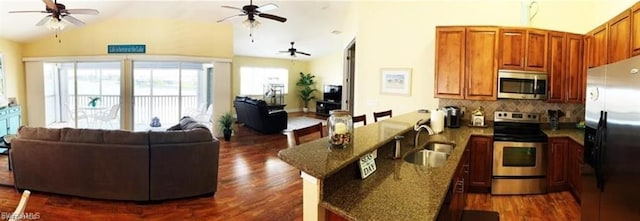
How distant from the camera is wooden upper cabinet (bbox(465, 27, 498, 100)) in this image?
401 cm

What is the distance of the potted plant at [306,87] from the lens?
13.2 metres

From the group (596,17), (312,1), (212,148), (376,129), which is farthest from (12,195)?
(596,17)

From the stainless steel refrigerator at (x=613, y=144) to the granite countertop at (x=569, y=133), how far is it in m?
0.96

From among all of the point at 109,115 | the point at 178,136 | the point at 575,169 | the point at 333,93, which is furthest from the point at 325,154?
the point at 333,93

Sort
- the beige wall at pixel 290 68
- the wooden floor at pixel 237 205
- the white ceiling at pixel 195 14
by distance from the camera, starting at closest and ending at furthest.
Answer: the wooden floor at pixel 237 205 < the white ceiling at pixel 195 14 < the beige wall at pixel 290 68

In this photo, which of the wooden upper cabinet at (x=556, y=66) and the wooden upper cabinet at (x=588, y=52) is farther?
the wooden upper cabinet at (x=556, y=66)

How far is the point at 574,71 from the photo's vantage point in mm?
4145

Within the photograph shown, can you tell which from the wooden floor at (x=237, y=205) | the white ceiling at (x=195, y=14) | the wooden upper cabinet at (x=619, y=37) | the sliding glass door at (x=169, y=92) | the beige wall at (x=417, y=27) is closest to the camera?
the wooden upper cabinet at (x=619, y=37)

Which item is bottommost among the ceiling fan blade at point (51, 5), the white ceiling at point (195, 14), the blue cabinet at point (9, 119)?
the blue cabinet at point (9, 119)

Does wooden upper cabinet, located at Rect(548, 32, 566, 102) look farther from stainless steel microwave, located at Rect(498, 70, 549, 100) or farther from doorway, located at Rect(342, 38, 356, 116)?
doorway, located at Rect(342, 38, 356, 116)

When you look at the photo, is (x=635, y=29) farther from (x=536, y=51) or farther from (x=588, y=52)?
(x=588, y=52)

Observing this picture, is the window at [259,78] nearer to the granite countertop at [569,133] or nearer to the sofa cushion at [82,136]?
the sofa cushion at [82,136]

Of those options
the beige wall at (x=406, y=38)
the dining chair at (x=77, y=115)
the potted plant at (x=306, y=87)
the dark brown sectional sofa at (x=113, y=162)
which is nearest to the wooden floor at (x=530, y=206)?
the beige wall at (x=406, y=38)

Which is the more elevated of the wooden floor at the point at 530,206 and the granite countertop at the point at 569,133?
the granite countertop at the point at 569,133
